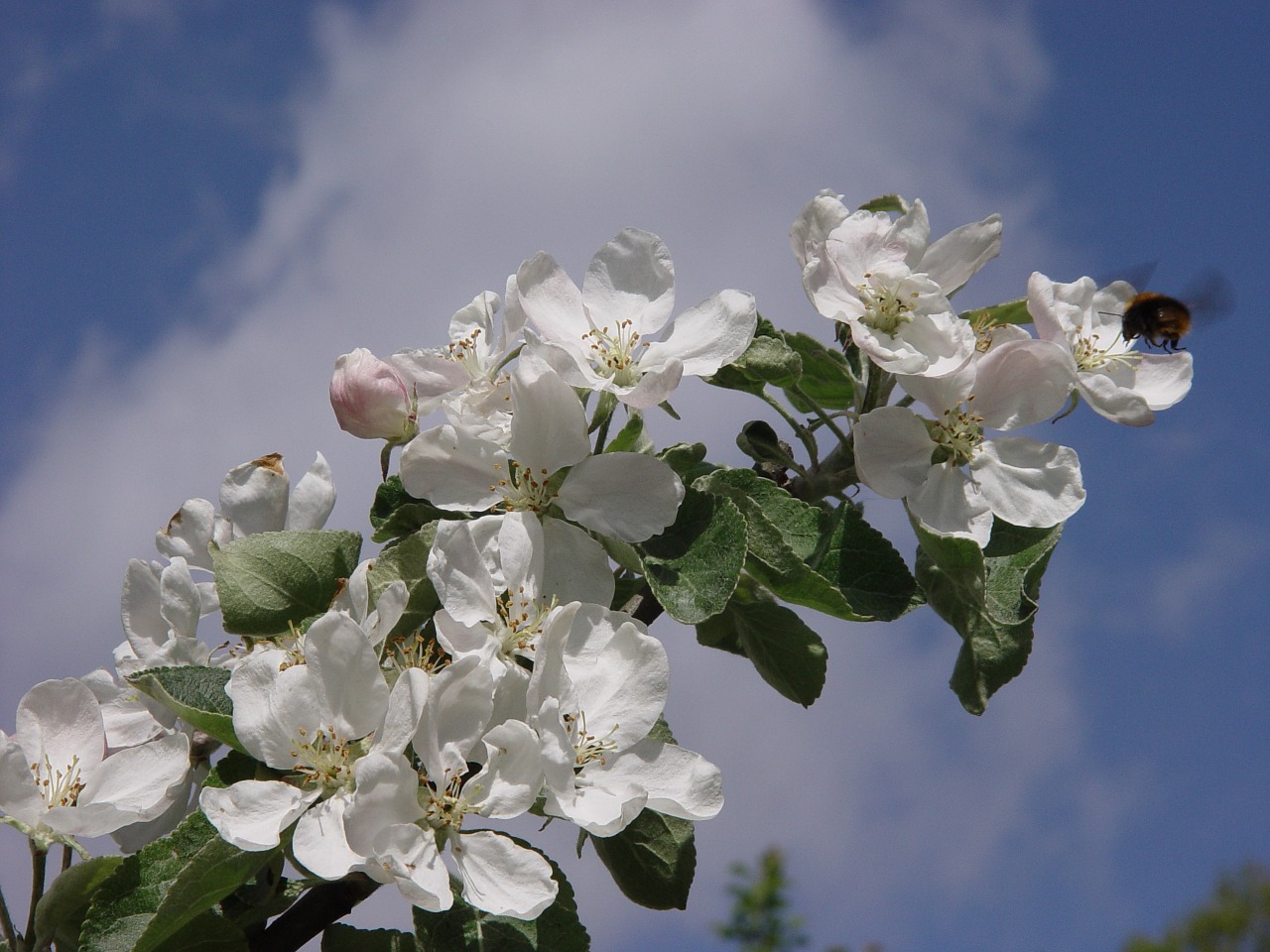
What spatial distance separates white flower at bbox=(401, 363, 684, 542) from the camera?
5.06 feet

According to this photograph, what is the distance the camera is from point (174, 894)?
53.0 inches

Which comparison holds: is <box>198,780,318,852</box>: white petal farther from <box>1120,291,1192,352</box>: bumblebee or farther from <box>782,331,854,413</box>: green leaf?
<box>1120,291,1192,352</box>: bumblebee

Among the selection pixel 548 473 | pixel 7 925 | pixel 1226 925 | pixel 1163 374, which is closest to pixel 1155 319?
pixel 1163 374

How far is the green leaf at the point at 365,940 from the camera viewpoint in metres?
1.54

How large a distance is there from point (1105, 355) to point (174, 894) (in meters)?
1.51

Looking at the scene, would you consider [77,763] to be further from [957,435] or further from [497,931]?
[957,435]

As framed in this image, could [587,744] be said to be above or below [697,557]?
below

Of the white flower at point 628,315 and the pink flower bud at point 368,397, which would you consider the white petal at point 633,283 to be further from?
the pink flower bud at point 368,397

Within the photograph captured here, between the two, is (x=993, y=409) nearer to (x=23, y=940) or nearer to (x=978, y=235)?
(x=978, y=235)

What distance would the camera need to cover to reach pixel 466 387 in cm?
176

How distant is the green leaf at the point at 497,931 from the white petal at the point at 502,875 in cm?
9

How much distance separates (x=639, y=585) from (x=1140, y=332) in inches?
37.8

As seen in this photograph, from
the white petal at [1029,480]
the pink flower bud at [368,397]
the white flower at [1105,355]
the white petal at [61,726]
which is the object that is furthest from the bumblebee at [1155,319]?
the white petal at [61,726]

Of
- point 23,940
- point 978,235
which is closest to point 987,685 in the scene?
point 978,235
